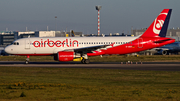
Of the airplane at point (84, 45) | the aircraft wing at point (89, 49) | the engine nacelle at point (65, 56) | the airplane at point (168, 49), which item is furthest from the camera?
the airplane at point (168, 49)

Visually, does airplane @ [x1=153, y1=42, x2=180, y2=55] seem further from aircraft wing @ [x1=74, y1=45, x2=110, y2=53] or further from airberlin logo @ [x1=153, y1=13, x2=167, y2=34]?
aircraft wing @ [x1=74, y1=45, x2=110, y2=53]

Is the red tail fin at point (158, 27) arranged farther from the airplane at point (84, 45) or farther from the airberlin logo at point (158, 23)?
the airplane at point (84, 45)

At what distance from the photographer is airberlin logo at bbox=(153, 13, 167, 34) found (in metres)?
42.2

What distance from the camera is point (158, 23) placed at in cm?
4238

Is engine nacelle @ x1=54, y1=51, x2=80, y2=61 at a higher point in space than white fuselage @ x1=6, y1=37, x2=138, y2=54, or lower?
lower

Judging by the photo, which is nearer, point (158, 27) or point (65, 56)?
point (65, 56)

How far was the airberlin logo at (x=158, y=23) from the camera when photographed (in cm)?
4225

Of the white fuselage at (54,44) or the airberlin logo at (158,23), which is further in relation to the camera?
the airberlin logo at (158,23)

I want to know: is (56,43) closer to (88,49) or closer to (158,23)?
(88,49)

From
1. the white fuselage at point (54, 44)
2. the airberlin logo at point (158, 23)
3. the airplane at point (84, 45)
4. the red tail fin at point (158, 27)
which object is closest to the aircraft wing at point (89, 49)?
the airplane at point (84, 45)

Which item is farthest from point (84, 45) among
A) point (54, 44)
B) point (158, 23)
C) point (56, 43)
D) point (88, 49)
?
point (158, 23)

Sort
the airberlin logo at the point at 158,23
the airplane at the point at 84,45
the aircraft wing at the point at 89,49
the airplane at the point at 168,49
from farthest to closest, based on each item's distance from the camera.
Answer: the airplane at the point at 168,49
the airberlin logo at the point at 158,23
the airplane at the point at 84,45
the aircraft wing at the point at 89,49

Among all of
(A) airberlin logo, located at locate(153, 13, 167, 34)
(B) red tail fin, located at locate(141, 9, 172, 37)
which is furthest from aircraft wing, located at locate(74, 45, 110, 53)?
(A) airberlin logo, located at locate(153, 13, 167, 34)

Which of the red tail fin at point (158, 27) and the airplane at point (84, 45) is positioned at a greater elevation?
the red tail fin at point (158, 27)
